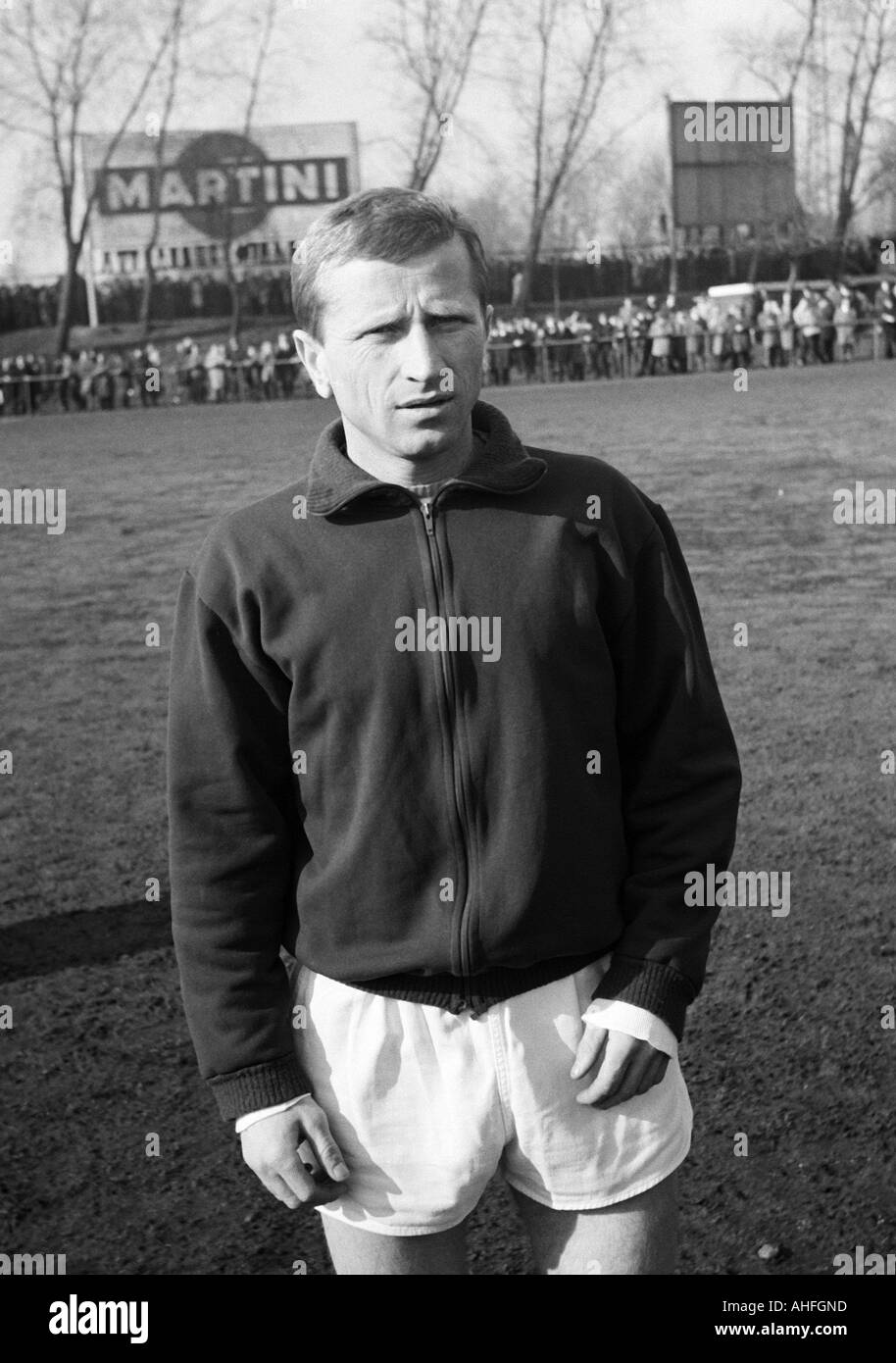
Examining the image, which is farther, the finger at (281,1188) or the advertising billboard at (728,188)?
the advertising billboard at (728,188)

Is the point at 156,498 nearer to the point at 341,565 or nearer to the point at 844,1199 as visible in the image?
the point at 844,1199

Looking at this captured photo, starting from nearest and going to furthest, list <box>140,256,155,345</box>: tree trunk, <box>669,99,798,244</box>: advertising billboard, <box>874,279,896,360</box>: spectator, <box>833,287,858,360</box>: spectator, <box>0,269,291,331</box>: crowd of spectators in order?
<box>874,279,896,360</box>: spectator, <box>833,287,858,360</box>: spectator, <box>669,99,798,244</box>: advertising billboard, <box>0,269,291,331</box>: crowd of spectators, <box>140,256,155,345</box>: tree trunk

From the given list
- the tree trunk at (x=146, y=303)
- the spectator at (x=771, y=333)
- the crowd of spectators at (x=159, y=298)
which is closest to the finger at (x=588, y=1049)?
the spectator at (x=771, y=333)

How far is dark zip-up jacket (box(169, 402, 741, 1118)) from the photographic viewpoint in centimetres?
148

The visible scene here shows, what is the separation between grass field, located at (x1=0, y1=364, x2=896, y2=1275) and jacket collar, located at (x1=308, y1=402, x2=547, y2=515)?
63.3 inches

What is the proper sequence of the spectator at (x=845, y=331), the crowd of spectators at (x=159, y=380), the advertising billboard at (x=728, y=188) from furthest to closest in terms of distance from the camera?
the advertising billboard at (x=728, y=188) < the crowd of spectators at (x=159, y=380) < the spectator at (x=845, y=331)

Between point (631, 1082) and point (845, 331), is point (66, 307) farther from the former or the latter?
point (631, 1082)

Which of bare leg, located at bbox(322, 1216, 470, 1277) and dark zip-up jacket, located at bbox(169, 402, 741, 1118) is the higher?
dark zip-up jacket, located at bbox(169, 402, 741, 1118)

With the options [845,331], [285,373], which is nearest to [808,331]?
[845,331]

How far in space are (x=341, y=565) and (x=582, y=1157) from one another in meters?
0.63

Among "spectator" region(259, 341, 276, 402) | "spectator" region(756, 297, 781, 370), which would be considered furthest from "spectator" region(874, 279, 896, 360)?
"spectator" region(259, 341, 276, 402)

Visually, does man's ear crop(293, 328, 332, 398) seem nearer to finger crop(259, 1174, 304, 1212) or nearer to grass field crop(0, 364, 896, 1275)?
finger crop(259, 1174, 304, 1212)

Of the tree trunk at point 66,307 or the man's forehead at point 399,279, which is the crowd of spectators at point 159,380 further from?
the man's forehead at point 399,279

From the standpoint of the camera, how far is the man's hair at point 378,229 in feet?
4.73
